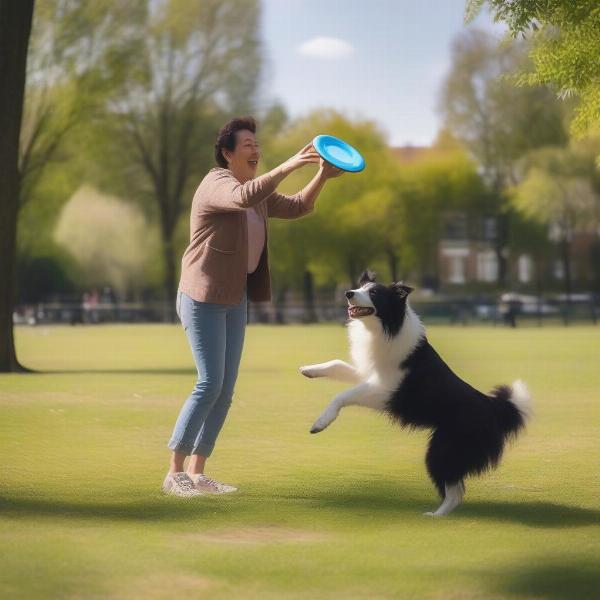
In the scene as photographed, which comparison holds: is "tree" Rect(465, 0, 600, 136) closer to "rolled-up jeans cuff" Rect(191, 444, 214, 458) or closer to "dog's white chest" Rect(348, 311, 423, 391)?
"dog's white chest" Rect(348, 311, 423, 391)

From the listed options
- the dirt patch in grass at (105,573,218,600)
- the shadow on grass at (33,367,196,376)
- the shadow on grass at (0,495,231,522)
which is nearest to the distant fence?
the shadow on grass at (33,367,196,376)

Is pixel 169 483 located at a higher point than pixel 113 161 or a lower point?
lower

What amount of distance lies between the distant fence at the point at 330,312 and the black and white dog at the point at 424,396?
41.2 metres

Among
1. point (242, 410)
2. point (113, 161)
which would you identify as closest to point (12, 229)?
point (242, 410)

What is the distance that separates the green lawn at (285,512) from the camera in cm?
553

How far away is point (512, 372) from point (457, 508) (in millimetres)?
13690

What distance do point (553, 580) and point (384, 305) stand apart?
94.2 inches

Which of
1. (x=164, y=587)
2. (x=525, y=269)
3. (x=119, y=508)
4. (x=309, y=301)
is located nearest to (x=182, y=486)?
(x=119, y=508)

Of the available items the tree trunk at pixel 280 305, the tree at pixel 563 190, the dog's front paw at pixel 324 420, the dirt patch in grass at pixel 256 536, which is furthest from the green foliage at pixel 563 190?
the dirt patch in grass at pixel 256 536

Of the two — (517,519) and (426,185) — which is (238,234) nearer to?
(517,519)

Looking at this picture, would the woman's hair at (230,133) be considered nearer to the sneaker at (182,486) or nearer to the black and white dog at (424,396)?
the black and white dog at (424,396)

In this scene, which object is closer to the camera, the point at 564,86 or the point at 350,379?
the point at 350,379

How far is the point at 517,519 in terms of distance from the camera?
7.11 metres

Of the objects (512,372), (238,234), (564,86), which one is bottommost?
(512,372)
